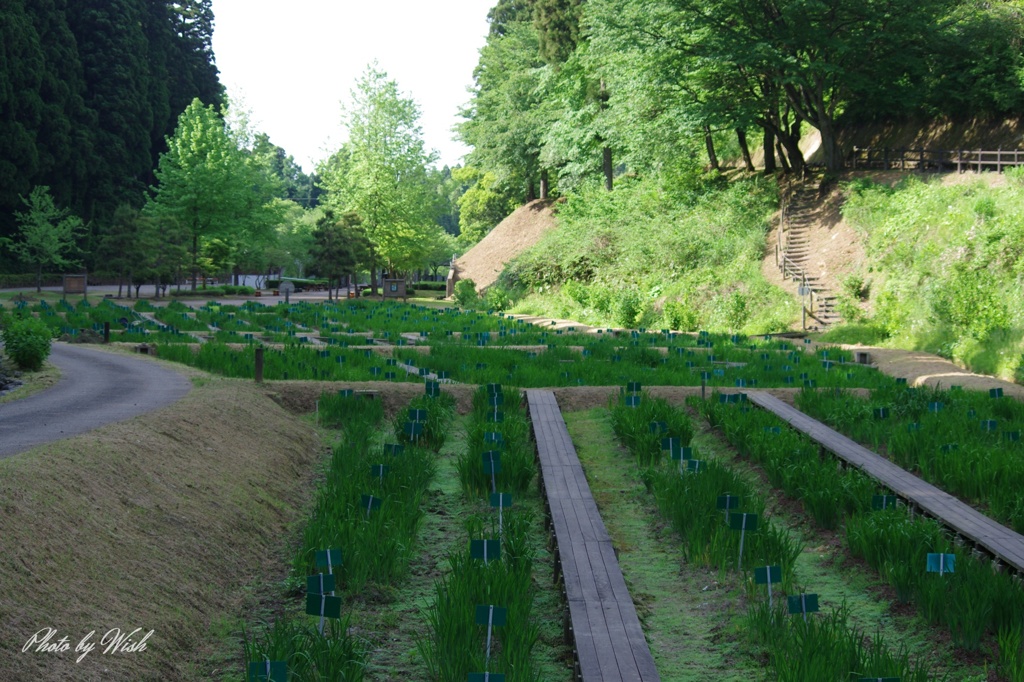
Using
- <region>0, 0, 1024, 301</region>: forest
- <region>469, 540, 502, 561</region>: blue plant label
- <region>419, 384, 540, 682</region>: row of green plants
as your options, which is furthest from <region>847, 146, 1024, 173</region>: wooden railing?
<region>469, 540, 502, 561</region>: blue plant label

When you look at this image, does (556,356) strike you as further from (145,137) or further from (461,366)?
(145,137)

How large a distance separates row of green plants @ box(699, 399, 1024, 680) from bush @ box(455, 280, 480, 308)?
36799 millimetres

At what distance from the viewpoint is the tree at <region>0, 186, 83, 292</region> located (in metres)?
43.7

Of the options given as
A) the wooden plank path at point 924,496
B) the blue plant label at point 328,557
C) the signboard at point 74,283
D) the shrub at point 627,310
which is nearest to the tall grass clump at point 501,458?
the blue plant label at point 328,557

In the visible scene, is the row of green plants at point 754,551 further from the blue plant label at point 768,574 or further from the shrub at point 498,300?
the shrub at point 498,300

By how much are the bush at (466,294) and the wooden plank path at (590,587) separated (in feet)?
120

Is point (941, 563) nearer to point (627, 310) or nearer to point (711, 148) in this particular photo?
point (627, 310)

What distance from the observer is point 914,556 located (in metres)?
6.48

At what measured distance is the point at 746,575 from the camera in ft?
22.3

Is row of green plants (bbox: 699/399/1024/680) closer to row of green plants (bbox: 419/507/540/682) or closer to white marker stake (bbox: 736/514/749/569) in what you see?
white marker stake (bbox: 736/514/749/569)

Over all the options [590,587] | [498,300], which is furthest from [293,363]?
[498,300]

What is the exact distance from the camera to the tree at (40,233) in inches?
1720

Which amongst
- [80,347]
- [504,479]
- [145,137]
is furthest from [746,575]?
[145,137]

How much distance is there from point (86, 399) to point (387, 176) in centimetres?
4489
